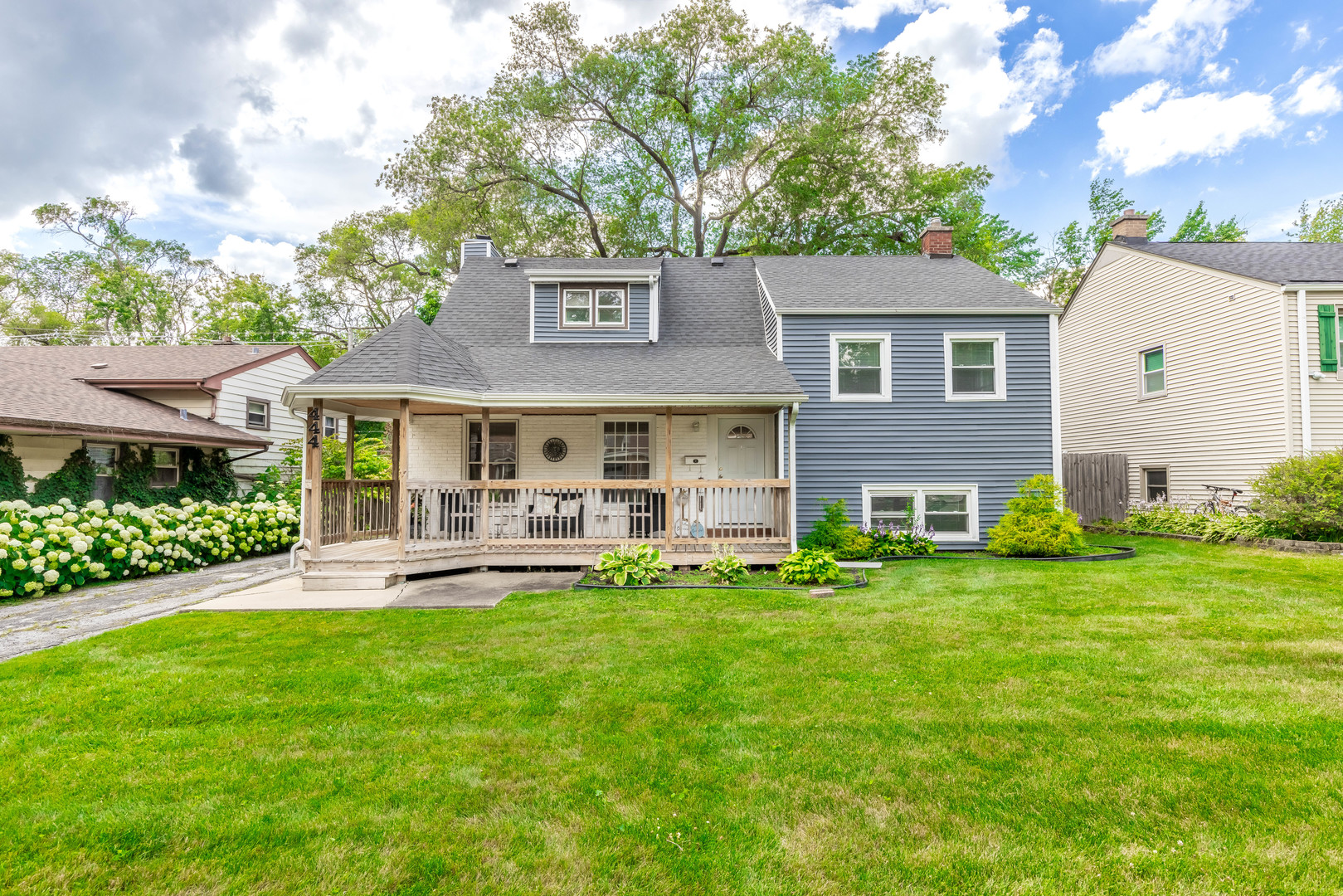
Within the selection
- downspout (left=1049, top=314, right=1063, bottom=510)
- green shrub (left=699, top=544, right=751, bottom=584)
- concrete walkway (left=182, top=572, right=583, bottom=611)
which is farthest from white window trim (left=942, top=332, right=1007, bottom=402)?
concrete walkway (left=182, top=572, right=583, bottom=611)

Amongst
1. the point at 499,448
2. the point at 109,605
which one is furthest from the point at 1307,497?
the point at 109,605

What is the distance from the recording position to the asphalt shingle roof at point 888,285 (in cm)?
1128

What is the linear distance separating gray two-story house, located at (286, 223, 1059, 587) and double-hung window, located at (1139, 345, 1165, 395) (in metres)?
5.02

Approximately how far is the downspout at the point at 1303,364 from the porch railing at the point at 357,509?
16.4 m

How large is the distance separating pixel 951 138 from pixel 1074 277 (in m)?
9.49

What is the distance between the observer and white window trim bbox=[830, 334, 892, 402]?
1127 cm

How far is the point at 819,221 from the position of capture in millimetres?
22406

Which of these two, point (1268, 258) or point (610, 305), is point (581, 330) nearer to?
point (610, 305)

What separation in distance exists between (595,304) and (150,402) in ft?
36.8

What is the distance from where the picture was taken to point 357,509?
10.6 meters

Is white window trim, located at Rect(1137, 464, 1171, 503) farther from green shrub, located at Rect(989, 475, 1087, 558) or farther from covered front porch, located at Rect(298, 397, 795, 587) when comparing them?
covered front porch, located at Rect(298, 397, 795, 587)

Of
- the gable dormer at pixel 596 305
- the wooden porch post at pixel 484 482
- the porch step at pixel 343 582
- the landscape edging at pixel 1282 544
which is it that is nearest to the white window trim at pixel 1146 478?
the landscape edging at pixel 1282 544

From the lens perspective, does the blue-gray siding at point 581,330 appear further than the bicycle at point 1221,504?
Yes

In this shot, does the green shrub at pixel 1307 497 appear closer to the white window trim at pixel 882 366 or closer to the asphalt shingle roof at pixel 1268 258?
the asphalt shingle roof at pixel 1268 258
